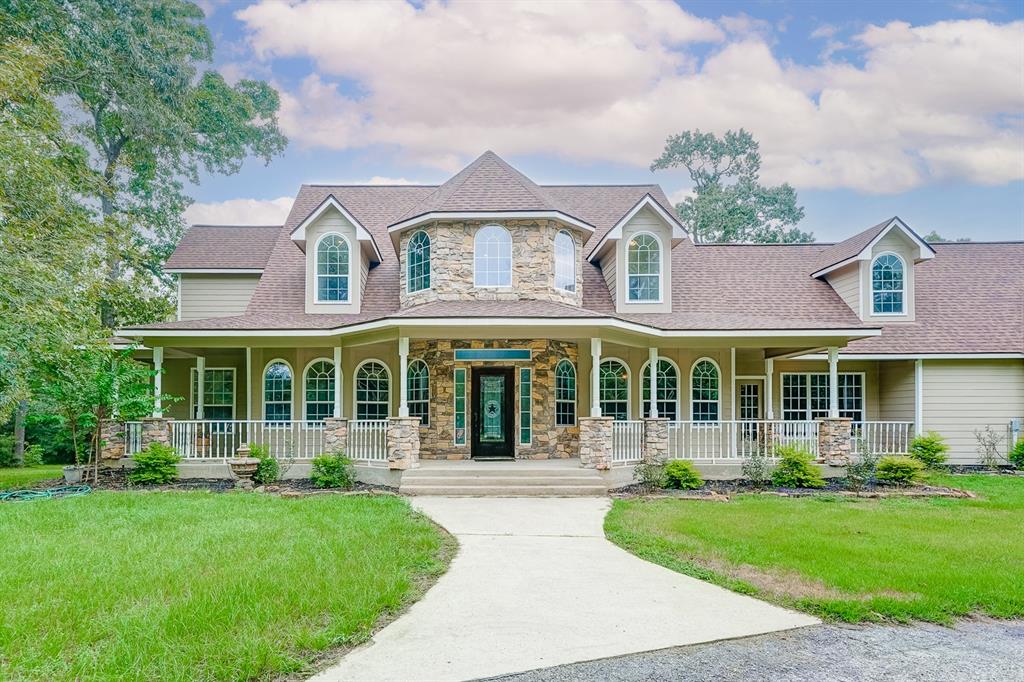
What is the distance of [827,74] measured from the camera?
72.6 ft

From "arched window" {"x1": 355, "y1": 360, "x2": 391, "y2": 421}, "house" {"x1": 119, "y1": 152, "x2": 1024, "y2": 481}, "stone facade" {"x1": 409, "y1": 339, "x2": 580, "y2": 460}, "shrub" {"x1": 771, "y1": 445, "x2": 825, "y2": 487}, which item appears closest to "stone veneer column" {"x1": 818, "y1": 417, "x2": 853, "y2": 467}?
"house" {"x1": 119, "y1": 152, "x2": 1024, "y2": 481}

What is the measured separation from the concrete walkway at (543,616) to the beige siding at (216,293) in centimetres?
1352

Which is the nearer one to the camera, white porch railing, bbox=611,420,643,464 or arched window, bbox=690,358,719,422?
white porch railing, bbox=611,420,643,464

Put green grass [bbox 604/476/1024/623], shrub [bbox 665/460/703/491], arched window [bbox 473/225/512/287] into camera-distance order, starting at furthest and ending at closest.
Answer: arched window [bbox 473/225/512/287] < shrub [bbox 665/460/703/491] < green grass [bbox 604/476/1024/623]

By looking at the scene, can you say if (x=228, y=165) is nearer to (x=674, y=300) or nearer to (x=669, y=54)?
(x=669, y=54)

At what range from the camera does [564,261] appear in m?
16.1

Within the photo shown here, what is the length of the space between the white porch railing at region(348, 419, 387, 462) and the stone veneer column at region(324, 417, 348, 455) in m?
0.19

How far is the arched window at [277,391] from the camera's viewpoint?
16781 millimetres

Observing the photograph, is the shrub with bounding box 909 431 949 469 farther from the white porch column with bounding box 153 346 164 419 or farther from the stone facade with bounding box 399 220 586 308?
the white porch column with bounding box 153 346 164 419

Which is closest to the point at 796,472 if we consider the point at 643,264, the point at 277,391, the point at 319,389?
the point at 643,264

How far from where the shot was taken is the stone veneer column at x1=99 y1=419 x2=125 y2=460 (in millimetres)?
14609

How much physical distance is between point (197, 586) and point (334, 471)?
24.5 feet

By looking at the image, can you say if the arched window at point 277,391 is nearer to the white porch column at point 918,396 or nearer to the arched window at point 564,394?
the arched window at point 564,394

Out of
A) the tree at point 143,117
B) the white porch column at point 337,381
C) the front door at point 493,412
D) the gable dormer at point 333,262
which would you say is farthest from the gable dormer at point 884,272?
the tree at point 143,117
